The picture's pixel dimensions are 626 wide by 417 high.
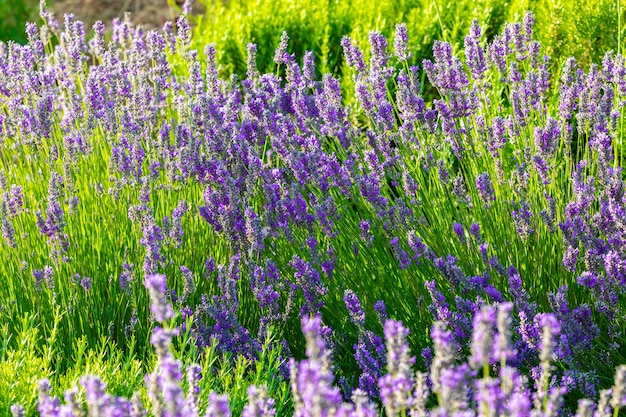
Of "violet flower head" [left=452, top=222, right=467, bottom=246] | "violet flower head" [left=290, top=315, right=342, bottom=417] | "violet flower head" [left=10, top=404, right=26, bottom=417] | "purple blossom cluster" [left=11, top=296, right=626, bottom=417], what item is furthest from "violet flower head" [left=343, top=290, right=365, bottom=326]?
"violet flower head" [left=10, top=404, right=26, bottom=417]

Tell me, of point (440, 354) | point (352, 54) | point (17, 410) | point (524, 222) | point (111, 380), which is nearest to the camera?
point (440, 354)

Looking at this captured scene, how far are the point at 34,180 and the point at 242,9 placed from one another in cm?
304

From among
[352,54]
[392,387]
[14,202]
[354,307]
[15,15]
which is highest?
[15,15]

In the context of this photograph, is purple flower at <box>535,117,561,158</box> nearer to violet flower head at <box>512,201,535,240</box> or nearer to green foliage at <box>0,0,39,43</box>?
violet flower head at <box>512,201,535,240</box>

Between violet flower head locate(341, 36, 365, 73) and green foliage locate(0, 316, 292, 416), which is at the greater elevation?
violet flower head locate(341, 36, 365, 73)

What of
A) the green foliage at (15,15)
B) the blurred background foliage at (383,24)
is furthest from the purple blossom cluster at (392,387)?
the green foliage at (15,15)

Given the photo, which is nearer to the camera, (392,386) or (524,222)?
(392,386)

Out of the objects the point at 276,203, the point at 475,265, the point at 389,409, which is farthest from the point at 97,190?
the point at 389,409

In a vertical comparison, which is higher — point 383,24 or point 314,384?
point 383,24

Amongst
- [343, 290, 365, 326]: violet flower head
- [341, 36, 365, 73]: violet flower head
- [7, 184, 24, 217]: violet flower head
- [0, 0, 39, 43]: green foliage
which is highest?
[0, 0, 39, 43]: green foliage

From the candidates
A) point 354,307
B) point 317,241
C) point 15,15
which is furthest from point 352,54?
point 15,15

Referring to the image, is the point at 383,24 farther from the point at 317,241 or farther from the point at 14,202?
the point at 14,202

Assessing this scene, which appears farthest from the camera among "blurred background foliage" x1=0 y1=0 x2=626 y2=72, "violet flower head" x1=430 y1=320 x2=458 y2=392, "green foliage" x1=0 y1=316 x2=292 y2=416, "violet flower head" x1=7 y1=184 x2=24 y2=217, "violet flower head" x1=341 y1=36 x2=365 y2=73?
"blurred background foliage" x1=0 y1=0 x2=626 y2=72

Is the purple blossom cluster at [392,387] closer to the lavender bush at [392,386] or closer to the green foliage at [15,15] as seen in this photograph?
the lavender bush at [392,386]
